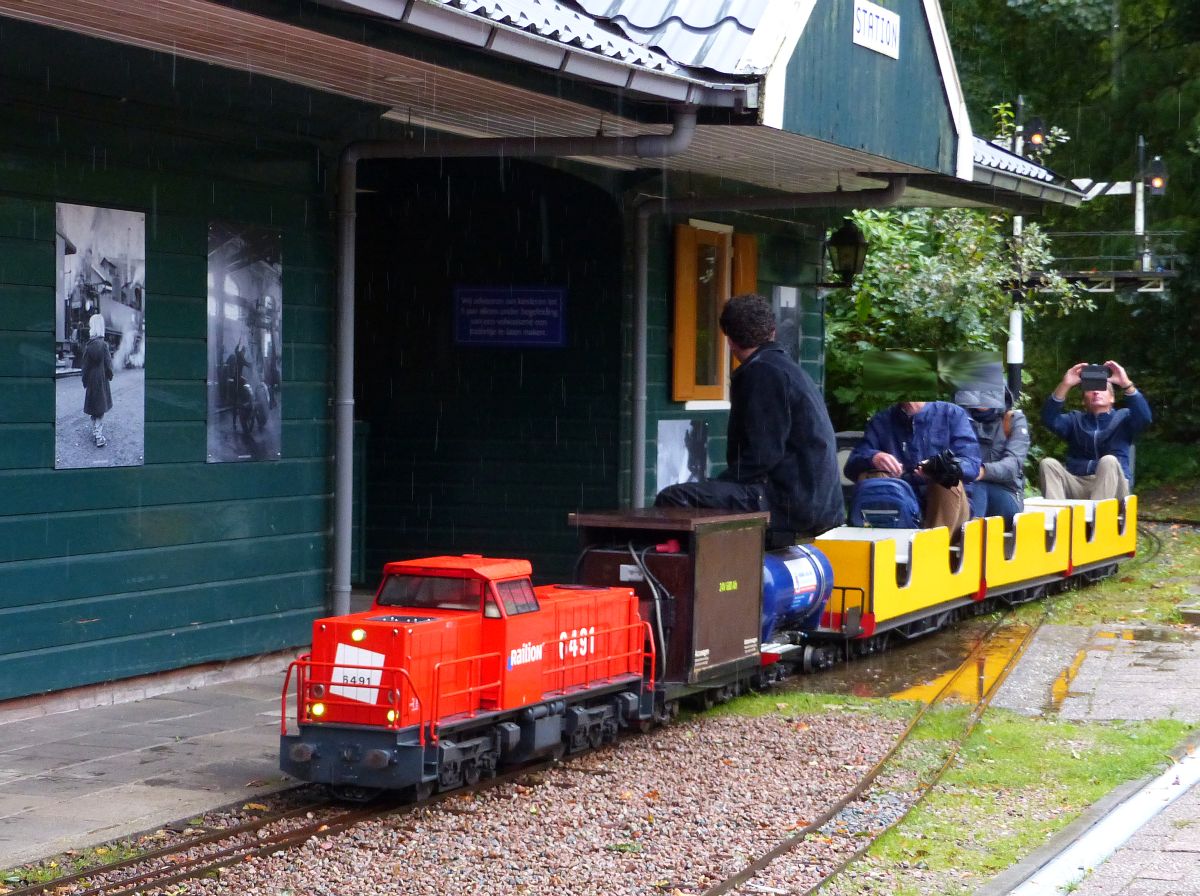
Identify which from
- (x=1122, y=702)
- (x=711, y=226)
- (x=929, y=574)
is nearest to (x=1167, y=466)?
(x=711, y=226)

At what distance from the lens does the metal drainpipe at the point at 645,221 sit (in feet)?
42.0

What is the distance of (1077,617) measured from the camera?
44.9ft

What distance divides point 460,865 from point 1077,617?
8.64 m

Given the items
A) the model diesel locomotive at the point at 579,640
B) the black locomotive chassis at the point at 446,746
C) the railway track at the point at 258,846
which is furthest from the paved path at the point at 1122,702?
the black locomotive chassis at the point at 446,746

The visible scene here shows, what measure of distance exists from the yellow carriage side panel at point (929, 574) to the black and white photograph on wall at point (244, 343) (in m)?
3.94

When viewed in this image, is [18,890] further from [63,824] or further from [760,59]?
[760,59]

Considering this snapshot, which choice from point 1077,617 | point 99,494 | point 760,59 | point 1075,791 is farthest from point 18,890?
point 1077,617

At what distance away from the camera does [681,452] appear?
14148 mm

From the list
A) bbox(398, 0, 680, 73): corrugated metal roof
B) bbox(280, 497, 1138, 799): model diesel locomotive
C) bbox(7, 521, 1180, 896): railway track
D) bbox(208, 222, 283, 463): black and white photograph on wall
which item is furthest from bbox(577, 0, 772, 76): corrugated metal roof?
bbox(7, 521, 1180, 896): railway track

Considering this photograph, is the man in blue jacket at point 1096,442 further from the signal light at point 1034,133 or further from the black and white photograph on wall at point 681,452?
the signal light at point 1034,133

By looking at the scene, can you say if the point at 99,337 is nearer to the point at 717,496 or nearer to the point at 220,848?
the point at 717,496

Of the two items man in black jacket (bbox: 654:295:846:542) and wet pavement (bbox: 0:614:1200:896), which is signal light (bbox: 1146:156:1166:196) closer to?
wet pavement (bbox: 0:614:1200:896)

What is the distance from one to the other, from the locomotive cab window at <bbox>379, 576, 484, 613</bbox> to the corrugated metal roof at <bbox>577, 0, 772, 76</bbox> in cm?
431

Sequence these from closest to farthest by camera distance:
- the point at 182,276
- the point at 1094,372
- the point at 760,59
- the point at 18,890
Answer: the point at 18,890
the point at 182,276
the point at 760,59
the point at 1094,372
